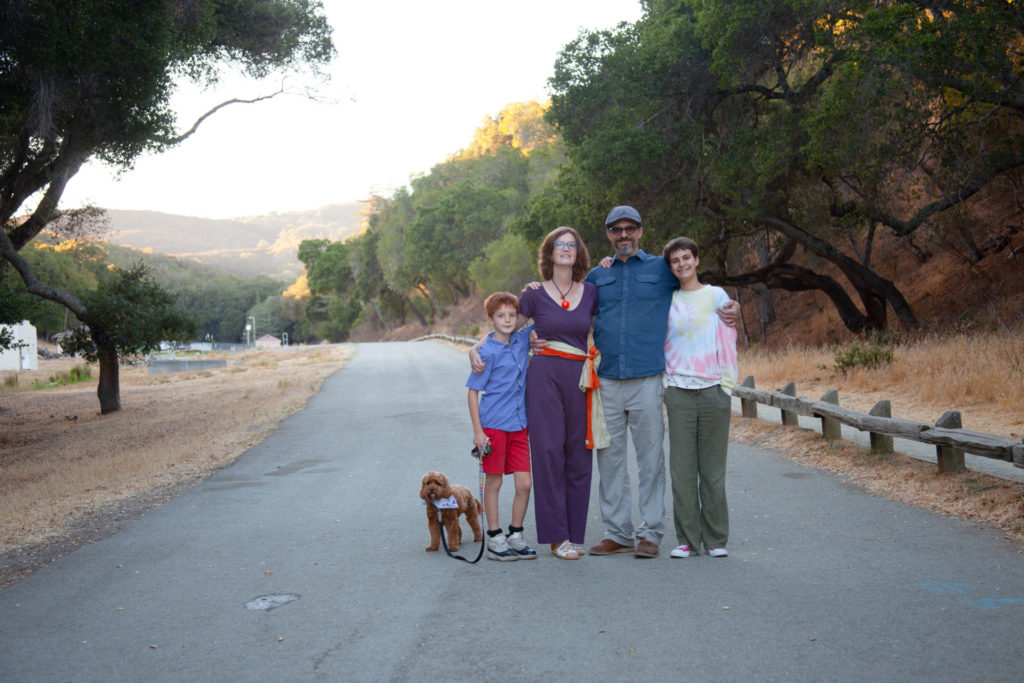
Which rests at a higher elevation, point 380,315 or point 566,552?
point 380,315

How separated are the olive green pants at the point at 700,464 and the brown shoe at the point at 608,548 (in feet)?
1.27

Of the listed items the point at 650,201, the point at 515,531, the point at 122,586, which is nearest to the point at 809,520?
the point at 515,531

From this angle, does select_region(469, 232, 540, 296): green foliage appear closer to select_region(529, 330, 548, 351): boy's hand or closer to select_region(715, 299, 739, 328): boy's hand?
select_region(529, 330, 548, 351): boy's hand

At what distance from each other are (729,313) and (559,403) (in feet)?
4.17

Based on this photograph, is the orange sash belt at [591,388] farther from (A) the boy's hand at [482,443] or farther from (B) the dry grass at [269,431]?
(B) the dry grass at [269,431]

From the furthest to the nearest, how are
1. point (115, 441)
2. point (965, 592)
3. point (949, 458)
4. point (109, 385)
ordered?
point (109, 385) → point (115, 441) → point (949, 458) → point (965, 592)

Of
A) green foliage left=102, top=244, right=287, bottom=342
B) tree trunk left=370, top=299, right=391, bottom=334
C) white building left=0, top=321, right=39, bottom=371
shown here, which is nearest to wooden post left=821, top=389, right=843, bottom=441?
white building left=0, top=321, right=39, bottom=371

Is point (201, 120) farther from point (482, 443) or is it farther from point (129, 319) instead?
point (482, 443)

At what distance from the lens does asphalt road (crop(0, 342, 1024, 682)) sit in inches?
159

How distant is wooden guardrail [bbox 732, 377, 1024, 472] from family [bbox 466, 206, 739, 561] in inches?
63.7

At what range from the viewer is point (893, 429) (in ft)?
26.3

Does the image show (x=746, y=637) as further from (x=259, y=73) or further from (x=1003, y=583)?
(x=259, y=73)

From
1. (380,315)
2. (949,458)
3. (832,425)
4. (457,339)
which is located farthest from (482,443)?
(380,315)

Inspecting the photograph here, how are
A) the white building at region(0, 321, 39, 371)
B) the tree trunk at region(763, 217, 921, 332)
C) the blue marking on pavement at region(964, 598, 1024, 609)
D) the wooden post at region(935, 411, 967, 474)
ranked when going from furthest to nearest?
the white building at region(0, 321, 39, 371) < the tree trunk at region(763, 217, 921, 332) < the wooden post at region(935, 411, 967, 474) < the blue marking on pavement at region(964, 598, 1024, 609)
